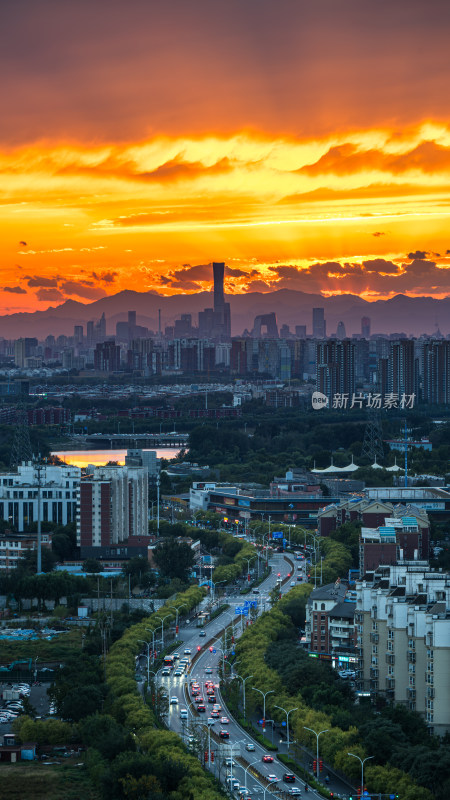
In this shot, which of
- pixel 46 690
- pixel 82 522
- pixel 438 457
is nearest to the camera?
pixel 46 690

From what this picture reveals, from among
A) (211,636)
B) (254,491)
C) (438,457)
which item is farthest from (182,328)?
(211,636)

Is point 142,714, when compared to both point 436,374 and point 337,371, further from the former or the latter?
point 436,374

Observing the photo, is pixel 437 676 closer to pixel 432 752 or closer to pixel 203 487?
pixel 432 752

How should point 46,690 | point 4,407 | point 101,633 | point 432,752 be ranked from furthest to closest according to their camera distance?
point 4,407 < point 101,633 < point 46,690 < point 432,752

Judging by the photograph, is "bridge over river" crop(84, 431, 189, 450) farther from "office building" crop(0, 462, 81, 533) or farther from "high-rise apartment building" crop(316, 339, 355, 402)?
"office building" crop(0, 462, 81, 533)

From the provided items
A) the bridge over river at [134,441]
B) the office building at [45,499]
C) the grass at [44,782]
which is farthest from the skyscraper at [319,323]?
the grass at [44,782]

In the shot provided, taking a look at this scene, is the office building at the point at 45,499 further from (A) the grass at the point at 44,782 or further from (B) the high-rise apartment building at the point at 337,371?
(B) the high-rise apartment building at the point at 337,371

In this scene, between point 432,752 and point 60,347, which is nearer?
point 432,752
